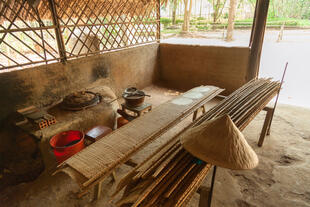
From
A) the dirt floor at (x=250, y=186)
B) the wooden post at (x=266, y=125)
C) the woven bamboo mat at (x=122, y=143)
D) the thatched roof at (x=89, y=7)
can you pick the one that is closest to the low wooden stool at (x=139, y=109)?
the woven bamboo mat at (x=122, y=143)

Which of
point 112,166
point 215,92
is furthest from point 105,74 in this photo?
point 112,166

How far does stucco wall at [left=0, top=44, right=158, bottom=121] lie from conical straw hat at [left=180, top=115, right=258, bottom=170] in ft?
10.6

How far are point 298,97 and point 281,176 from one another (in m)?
3.57

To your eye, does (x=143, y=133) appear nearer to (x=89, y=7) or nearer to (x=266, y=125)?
(x=266, y=125)

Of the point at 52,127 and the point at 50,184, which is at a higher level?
the point at 52,127

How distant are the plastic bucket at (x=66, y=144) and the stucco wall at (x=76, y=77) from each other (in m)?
1.12

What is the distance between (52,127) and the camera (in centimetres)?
290

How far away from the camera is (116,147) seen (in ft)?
7.12

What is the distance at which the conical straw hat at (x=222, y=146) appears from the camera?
118 cm

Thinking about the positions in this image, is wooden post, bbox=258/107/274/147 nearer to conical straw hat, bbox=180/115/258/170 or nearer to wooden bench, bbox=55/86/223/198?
wooden bench, bbox=55/86/223/198

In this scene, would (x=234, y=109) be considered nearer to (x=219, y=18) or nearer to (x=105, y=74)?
(x=105, y=74)

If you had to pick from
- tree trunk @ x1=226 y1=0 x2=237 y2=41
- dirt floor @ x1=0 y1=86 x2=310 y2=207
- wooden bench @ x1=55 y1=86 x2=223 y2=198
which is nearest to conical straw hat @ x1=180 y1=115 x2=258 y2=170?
wooden bench @ x1=55 y1=86 x2=223 y2=198

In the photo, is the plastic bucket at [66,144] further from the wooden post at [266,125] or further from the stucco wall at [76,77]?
the wooden post at [266,125]

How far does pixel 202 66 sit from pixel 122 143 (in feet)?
13.3
